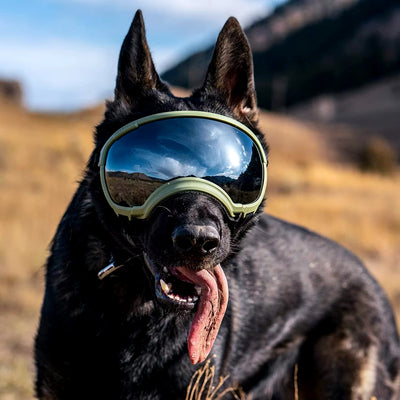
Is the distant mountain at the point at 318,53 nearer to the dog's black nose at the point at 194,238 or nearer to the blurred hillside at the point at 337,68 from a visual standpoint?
the blurred hillside at the point at 337,68

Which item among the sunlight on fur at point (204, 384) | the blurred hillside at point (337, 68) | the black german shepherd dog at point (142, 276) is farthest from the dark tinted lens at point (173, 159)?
the blurred hillside at point (337, 68)

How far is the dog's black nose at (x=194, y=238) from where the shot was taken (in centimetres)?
224

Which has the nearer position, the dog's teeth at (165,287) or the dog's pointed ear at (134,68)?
the dog's teeth at (165,287)

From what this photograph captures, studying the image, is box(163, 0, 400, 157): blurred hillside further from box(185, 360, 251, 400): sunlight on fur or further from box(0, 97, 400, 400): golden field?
box(185, 360, 251, 400): sunlight on fur

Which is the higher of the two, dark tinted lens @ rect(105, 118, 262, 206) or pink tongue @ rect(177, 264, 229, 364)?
dark tinted lens @ rect(105, 118, 262, 206)

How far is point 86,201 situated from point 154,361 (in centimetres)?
80

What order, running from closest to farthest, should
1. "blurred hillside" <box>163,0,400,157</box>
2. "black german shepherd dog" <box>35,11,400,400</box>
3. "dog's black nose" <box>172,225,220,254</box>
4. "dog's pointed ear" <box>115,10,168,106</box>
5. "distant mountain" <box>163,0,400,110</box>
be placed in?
1. "dog's black nose" <box>172,225,220,254</box>
2. "black german shepherd dog" <box>35,11,400,400</box>
3. "dog's pointed ear" <box>115,10,168,106</box>
4. "blurred hillside" <box>163,0,400,157</box>
5. "distant mountain" <box>163,0,400,110</box>

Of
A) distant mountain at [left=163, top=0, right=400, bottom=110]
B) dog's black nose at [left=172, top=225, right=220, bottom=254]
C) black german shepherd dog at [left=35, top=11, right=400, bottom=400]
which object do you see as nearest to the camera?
dog's black nose at [left=172, top=225, right=220, bottom=254]

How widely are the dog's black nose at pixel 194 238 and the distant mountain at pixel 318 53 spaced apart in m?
52.6

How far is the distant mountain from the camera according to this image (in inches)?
2736

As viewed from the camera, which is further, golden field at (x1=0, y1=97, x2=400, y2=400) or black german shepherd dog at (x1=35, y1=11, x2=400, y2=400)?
golden field at (x1=0, y1=97, x2=400, y2=400)

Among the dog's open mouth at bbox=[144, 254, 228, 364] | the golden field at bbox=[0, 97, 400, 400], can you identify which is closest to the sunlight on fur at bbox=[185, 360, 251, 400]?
the dog's open mouth at bbox=[144, 254, 228, 364]

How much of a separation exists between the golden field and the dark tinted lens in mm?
499

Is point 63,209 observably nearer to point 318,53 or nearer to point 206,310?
point 206,310
